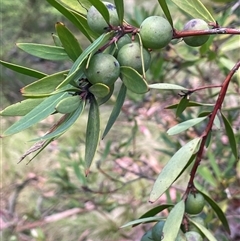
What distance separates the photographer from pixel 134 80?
362 mm

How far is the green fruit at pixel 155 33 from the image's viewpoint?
364 mm

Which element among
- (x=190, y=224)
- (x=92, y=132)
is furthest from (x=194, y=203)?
(x=92, y=132)

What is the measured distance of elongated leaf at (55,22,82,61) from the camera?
0.37 m

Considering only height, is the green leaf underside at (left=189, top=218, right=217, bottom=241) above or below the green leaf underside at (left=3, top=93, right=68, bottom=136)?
below

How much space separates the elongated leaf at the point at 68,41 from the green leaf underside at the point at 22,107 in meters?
0.05

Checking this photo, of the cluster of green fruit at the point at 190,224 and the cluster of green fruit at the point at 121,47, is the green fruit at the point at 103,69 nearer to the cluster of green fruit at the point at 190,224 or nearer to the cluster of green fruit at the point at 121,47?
the cluster of green fruit at the point at 121,47

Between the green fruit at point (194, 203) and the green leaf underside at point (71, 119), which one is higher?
the green leaf underside at point (71, 119)

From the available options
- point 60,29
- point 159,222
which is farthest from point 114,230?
point 60,29

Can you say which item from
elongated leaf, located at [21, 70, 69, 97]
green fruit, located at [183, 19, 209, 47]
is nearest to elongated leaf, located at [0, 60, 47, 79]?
elongated leaf, located at [21, 70, 69, 97]

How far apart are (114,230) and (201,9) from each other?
4.26 ft

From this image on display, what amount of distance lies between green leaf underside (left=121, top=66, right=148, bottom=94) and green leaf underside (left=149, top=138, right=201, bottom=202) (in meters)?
0.09

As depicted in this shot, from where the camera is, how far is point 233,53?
6.12 ft

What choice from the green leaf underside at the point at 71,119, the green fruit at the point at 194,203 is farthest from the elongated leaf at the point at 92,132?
the green fruit at the point at 194,203

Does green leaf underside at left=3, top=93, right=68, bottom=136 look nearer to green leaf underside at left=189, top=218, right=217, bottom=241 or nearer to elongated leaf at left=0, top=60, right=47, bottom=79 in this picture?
elongated leaf at left=0, top=60, right=47, bottom=79
